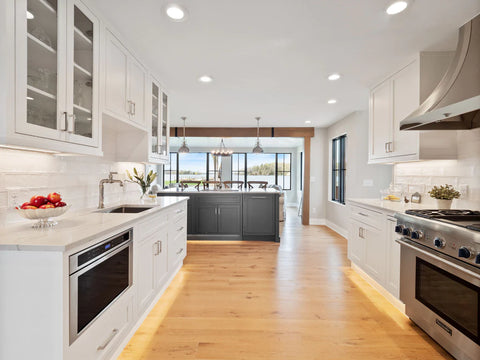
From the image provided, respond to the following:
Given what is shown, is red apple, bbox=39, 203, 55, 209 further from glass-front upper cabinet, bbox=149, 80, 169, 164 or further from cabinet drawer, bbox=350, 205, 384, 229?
cabinet drawer, bbox=350, 205, 384, 229

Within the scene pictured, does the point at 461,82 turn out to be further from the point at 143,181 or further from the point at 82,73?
the point at 143,181

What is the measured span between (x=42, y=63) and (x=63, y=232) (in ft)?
3.08

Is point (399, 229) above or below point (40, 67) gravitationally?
below

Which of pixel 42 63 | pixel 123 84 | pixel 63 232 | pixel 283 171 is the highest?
pixel 123 84

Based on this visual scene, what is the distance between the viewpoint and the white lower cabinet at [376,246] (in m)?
2.31

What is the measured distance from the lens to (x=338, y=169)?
5668 mm

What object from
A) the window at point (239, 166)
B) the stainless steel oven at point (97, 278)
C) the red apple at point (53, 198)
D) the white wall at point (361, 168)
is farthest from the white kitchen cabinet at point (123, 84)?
the window at point (239, 166)

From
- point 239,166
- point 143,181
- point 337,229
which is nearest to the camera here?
point 143,181

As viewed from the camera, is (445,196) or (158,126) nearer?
(445,196)

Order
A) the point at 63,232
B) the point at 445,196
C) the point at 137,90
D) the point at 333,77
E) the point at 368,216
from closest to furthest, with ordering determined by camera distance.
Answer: the point at 63,232, the point at 445,196, the point at 137,90, the point at 368,216, the point at 333,77

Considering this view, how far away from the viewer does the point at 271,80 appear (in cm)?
311

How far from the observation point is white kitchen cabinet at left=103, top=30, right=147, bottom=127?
2.01 metres

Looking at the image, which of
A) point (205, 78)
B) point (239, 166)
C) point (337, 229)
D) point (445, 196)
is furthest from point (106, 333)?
point (239, 166)

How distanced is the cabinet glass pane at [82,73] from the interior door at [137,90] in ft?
1.94
